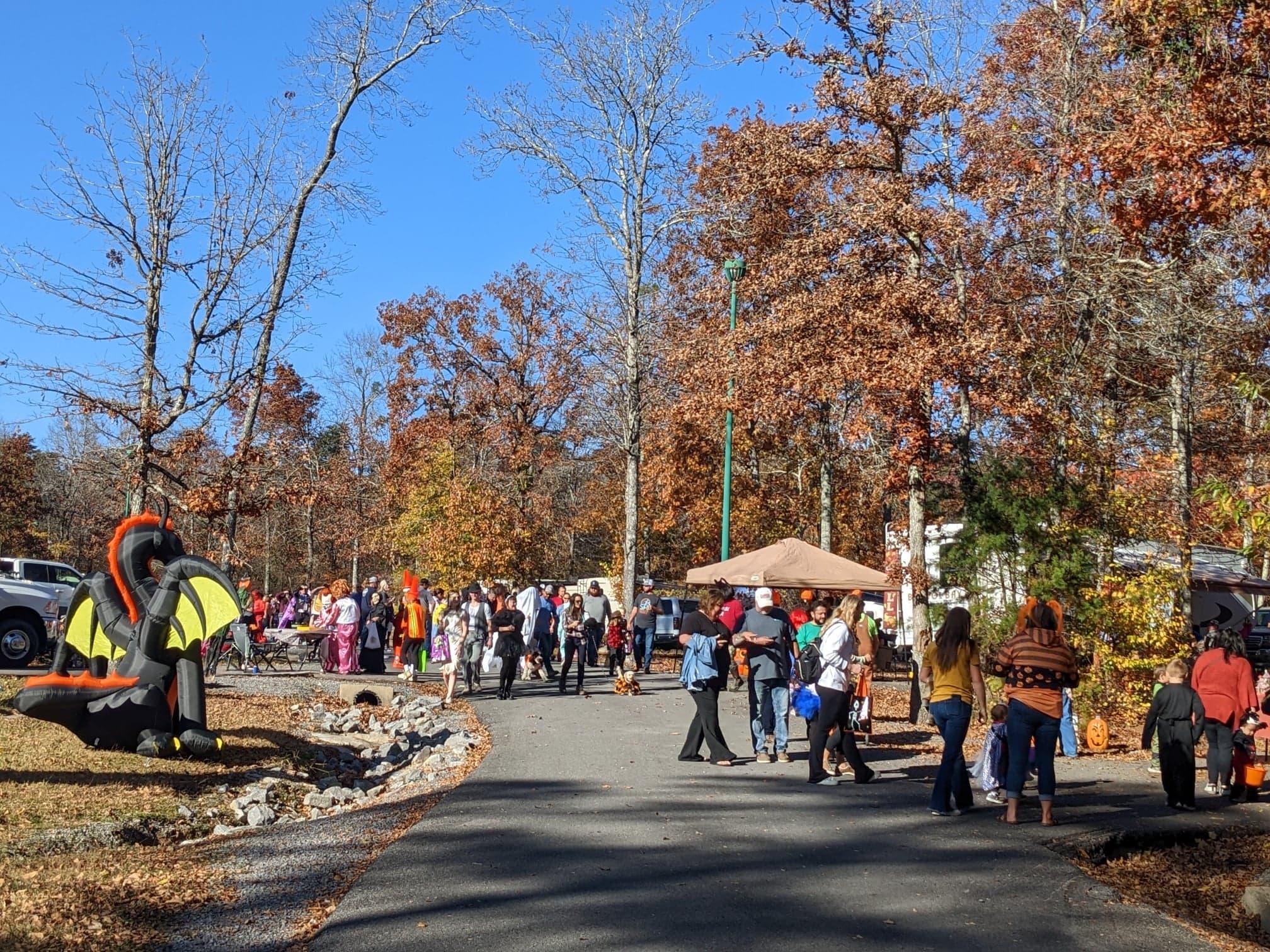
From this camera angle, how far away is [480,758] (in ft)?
42.8

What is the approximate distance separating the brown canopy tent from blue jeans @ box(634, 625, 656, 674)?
94.8 inches

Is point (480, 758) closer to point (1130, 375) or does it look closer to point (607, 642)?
point (607, 642)

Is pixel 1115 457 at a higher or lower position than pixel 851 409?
lower

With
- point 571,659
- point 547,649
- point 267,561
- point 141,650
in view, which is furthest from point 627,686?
point 267,561

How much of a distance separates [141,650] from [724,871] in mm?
7575

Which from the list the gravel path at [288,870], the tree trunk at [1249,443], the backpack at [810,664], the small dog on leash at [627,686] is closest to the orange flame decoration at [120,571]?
the gravel path at [288,870]

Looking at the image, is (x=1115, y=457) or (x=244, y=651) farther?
(x=244, y=651)

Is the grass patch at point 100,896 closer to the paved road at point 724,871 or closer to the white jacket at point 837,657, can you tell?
the paved road at point 724,871

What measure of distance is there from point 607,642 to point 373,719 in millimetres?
6748

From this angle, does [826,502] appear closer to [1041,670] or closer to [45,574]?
[45,574]

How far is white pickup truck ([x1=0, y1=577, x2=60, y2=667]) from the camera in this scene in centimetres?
2186

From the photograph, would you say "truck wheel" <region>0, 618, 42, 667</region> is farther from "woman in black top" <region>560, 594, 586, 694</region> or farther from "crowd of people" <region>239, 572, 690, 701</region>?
"woman in black top" <region>560, 594, 586, 694</region>

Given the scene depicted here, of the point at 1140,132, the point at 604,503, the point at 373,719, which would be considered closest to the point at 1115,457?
the point at 1140,132

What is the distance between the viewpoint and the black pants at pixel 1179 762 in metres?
10.6
